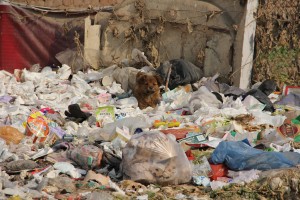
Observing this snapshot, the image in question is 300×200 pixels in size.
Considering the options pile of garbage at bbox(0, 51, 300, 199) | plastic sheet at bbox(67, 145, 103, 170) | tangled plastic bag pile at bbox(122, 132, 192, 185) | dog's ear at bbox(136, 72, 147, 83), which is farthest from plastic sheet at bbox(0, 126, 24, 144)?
dog's ear at bbox(136, 72, 147, 83)

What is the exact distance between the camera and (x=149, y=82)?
1048 cm

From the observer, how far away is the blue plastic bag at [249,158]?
677cm

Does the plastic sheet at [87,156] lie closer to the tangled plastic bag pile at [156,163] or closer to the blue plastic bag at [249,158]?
the tangled plastic bag pile at [156,163]

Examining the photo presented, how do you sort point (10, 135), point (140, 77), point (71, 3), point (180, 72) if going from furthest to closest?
point (71, 3) < point (180, 72) < point (140, 77) < point (10, 135)

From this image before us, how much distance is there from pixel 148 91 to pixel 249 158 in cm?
376

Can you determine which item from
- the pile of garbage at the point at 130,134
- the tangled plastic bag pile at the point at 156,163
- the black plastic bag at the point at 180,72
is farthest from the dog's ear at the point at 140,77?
the tangled plastic bag pile at the point at 156,163

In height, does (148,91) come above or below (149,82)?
below

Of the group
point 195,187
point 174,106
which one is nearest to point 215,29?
point 174,106

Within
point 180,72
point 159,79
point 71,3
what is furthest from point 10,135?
point 71,3

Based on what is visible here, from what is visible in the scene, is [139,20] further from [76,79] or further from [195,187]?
[195,187]

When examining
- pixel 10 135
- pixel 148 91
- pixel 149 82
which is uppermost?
pixel 149 82

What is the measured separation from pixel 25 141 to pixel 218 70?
4.62 m

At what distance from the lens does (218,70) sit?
1167 cm

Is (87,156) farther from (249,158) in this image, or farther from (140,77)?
(140,77)
